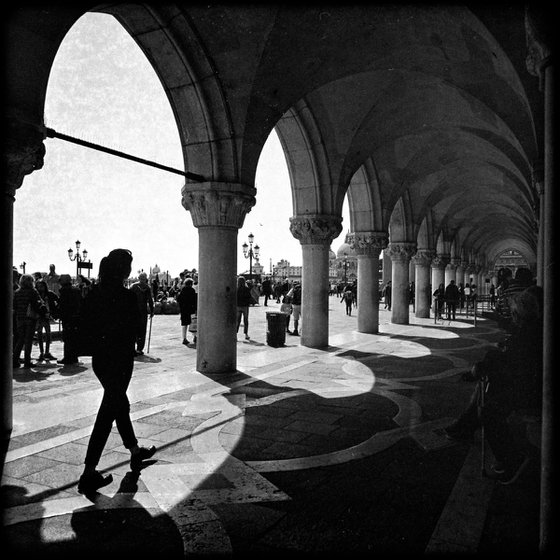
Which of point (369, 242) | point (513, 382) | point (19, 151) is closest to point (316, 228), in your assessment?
point (369, 242)

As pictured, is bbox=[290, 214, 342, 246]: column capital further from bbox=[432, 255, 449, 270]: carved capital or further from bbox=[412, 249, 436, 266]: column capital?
bbox=[432, 255, 449, 270]: carved capital

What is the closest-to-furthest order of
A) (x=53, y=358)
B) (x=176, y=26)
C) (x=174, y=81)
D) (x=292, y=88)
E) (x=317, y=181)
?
(x=176, y=26) → (x=174, y=81) → (x=292, y=88) → (x=53, y=358) → (x=317, y=181)

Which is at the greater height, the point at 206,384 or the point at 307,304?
the point at 307,304

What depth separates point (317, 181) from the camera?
10680 millimetres

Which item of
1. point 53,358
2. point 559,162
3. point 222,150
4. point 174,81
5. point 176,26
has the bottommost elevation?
point 53,358

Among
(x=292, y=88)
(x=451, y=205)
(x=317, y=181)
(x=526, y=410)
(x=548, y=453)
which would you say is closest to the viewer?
(x=548, y=453)

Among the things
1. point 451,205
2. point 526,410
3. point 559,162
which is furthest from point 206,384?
point 451,205

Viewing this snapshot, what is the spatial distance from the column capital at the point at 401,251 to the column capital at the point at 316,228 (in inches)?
262

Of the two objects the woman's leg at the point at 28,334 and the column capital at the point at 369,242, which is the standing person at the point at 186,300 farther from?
the column capital at the point at 369,242

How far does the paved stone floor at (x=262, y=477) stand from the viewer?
264 centimetres

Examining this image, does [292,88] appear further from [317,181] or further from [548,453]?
[548,453]

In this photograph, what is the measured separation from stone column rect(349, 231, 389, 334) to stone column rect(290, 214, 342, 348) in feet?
11.0

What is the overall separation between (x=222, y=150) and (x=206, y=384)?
11.6ft

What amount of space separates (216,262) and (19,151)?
3.59 m
